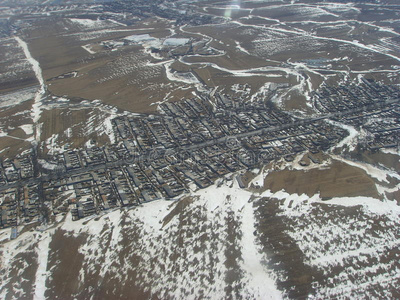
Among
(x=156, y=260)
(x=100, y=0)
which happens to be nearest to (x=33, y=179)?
(x=156, y=260)

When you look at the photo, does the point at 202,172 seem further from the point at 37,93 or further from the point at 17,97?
the point at 17,97

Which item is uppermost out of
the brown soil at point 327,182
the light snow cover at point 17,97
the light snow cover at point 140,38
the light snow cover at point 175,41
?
the brown soil at point 327,182

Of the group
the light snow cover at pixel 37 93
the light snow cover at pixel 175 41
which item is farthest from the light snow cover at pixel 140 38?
the light snow cover at pixel 37 93

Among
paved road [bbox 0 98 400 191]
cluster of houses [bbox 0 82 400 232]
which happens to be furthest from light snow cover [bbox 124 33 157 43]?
paved road [bbox 0 98 400 191]

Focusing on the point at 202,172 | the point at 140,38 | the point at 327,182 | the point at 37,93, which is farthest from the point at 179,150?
the point at 140,38

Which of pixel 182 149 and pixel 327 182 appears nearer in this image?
pixel 327 182

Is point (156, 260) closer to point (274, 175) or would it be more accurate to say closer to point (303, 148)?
point (274, 175)

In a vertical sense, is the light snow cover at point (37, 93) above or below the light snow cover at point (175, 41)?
above

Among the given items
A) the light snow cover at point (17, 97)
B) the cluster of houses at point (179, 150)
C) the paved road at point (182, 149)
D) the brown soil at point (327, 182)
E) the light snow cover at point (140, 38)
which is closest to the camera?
the brown soil at point (327, 182)

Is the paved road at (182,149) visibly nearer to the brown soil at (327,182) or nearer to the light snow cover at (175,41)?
the brown soil at (327,182)
